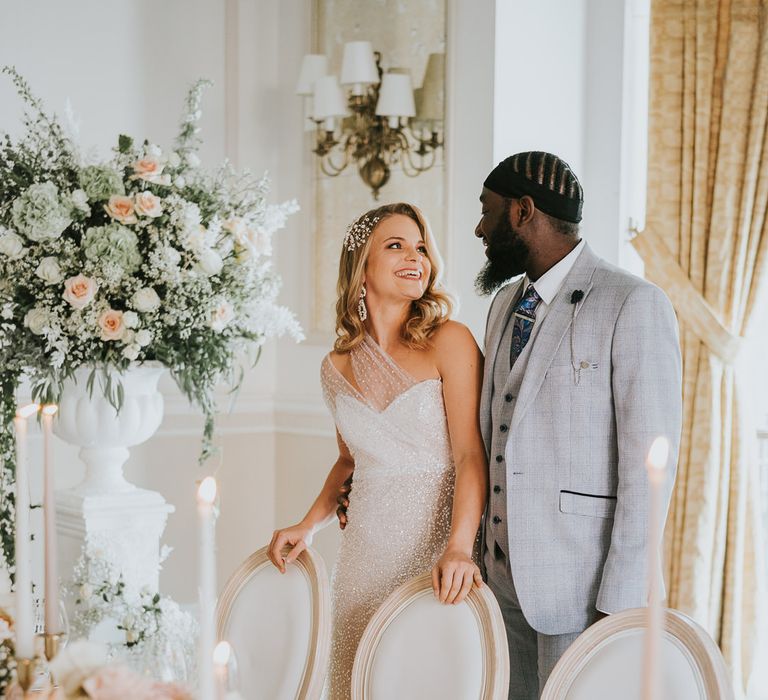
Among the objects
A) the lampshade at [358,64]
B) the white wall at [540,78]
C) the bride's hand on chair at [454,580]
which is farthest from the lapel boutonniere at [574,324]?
the lampshade at [358,64]

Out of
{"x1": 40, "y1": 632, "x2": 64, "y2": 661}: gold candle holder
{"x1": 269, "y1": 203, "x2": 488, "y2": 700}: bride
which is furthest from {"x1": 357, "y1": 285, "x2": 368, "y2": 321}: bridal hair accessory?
{"x1": 40, "y1": 632, "x2": 64, "y2": 661}: gold candle holder

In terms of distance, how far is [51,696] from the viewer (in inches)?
52.1

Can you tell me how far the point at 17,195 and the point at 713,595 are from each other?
292cm

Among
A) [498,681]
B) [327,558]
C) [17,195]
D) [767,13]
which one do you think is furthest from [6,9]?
[498,681]

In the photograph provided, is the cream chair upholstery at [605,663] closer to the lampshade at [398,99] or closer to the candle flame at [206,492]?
the candle flame at [206,492]

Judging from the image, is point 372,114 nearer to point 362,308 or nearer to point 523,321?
point 362,308

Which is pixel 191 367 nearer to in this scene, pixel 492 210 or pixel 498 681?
pixel 492 210

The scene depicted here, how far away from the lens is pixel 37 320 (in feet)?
8.86

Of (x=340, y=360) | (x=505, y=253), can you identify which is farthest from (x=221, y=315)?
(x=505, y=253)

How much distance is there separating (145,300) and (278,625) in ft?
3.20

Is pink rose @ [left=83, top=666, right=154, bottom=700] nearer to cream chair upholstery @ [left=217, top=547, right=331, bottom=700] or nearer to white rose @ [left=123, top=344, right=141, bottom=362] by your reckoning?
cream chair upholstery @ [left=217, top=547, right=331, bottom=700]

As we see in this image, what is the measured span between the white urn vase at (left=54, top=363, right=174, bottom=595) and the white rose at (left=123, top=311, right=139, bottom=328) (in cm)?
22

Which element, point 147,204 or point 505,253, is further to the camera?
point 147,204

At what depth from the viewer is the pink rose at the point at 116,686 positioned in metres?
1.27
